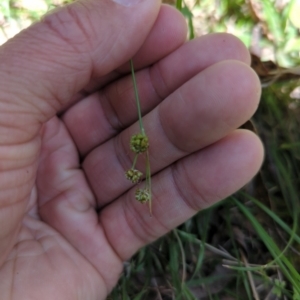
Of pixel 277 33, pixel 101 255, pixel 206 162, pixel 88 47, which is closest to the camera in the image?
pixel 88 47

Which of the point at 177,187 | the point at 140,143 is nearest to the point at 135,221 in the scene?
the point at 177,187

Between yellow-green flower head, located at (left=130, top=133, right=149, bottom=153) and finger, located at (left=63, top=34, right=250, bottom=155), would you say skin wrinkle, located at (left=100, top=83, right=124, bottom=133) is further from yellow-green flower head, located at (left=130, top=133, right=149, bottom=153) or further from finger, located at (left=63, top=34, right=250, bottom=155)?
yellow-green flower head, located at (left=130, top=133, right=149, bottom=153)

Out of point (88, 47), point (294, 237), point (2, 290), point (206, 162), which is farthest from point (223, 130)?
point (2, 290)

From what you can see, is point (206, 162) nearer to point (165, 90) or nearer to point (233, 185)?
point (233, 185)

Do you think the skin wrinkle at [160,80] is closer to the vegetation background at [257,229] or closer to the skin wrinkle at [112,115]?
the skin wrinkle at [112,115]

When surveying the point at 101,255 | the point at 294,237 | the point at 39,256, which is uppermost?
the point at 39,256

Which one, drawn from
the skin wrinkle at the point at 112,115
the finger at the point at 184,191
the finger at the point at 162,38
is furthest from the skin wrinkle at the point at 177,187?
the finger at the point at 162,38

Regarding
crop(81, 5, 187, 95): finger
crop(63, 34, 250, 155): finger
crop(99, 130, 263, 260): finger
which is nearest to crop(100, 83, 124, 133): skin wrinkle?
crop(63, 34, 250, 155): finger
